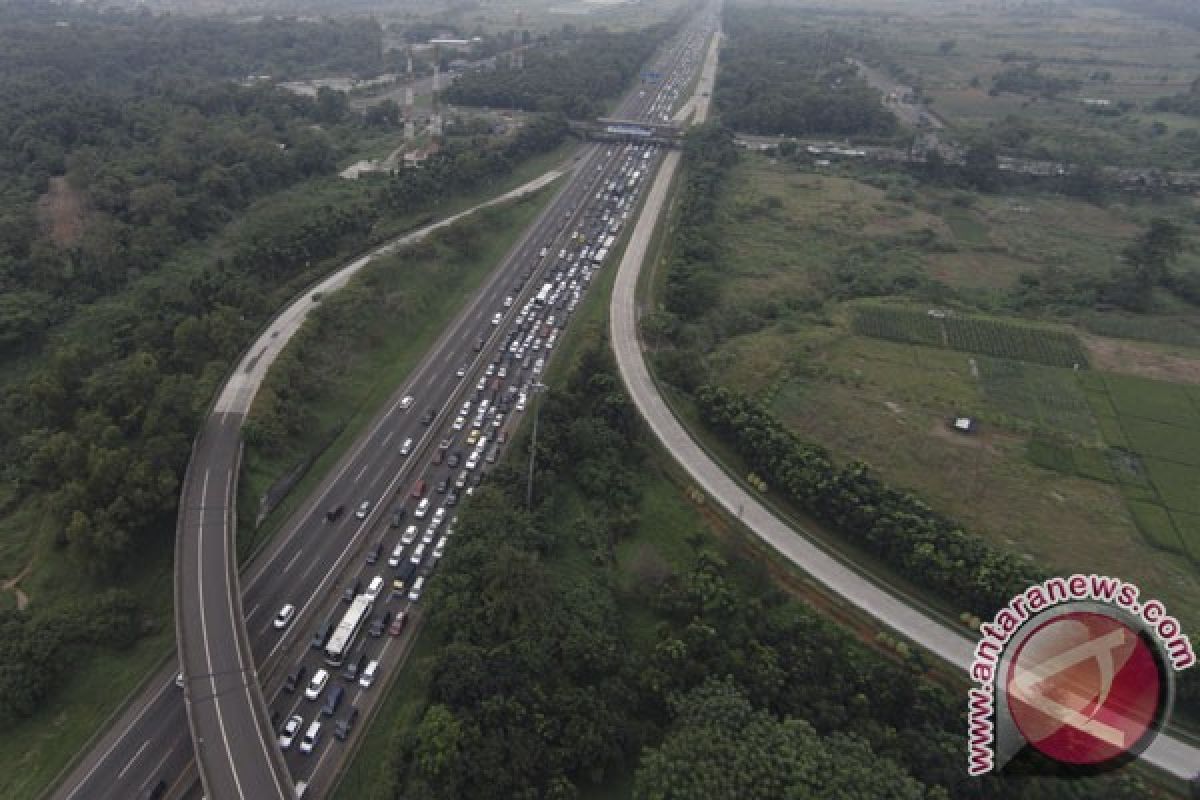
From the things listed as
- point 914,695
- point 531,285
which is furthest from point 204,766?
point 531,285

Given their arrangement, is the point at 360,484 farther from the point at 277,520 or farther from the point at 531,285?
the point at 531,285

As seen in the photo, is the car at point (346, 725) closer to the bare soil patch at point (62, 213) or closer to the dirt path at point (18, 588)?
the dirt path at point (18, 588)

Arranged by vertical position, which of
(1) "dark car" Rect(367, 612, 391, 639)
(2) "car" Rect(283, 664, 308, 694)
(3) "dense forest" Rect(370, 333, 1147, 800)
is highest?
(3) "dense forest" Rect(370, 333, 1147, 800)

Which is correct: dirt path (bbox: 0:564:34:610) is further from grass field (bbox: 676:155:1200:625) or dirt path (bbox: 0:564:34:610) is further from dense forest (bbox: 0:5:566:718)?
grass field (bbox: 676:155:1200:625)

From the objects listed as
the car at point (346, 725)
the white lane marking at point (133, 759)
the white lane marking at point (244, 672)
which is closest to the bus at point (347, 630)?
the car at point (346, 725)

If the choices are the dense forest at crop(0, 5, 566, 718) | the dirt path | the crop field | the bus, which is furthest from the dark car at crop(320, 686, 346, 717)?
the crop field
